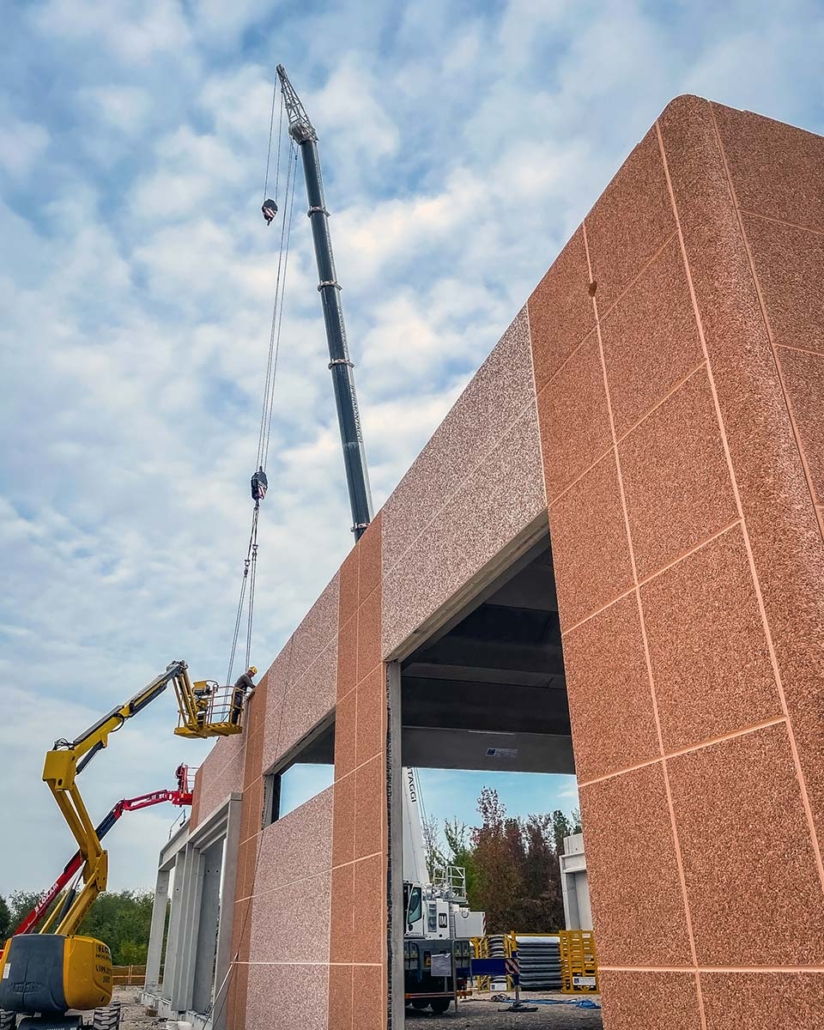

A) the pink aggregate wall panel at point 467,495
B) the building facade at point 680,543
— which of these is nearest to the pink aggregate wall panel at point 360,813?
the building facade at point 680,543

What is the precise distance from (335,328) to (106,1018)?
49.8 ft

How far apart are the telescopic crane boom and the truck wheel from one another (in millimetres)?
9022

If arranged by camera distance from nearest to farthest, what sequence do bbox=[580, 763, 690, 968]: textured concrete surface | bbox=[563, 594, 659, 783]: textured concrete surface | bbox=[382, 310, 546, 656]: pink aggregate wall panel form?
bbox=[580, 763, 690, 968]: textured concrete surface
bbox=[563, 594, 659, 783]: textured concrete surface
bbox=[382, 310, 546, 656]: pink aggregate wall panel

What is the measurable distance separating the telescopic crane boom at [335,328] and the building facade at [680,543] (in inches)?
418

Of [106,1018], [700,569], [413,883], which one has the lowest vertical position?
[106,1018]

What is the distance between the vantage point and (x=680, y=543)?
12.5ft

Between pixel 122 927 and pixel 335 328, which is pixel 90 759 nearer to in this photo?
pixel 335 328

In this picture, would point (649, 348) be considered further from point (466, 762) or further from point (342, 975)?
point (466, 762)

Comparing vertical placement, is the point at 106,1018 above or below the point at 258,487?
below

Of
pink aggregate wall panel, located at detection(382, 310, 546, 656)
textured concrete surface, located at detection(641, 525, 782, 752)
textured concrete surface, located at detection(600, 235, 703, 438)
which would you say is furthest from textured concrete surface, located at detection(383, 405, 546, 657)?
textured concrete surface, located at detection(641, 525, 782, 752)

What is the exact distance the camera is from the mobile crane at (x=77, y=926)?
1086 centimetres

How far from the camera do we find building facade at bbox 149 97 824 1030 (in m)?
3.14

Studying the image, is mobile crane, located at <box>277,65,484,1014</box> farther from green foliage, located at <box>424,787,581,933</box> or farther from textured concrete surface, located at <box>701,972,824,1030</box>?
green foliage, located at <box>424,787,581,933</box>

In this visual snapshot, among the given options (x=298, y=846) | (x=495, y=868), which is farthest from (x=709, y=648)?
(x=495, y=868)
